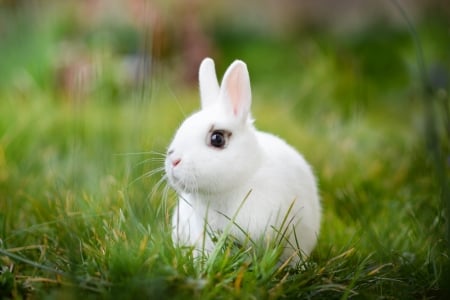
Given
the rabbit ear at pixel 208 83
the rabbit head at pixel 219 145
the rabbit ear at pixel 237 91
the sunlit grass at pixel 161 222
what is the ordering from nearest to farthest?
Answer: the sunlit grass at pixel 161 222
the rabbit head at pixel 219 145
the rabbit ear at pixel 237 91
the rabbit ear at pixel 208 83

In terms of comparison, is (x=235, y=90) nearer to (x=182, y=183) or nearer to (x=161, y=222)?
(x=182, y=183)

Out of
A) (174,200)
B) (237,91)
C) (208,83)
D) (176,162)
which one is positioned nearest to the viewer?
(176,162)

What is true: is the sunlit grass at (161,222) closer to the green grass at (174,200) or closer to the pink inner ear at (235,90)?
the green grass at (174,200)

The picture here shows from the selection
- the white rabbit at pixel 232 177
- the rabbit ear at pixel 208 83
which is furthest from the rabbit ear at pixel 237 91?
the rabbit ear at pixel 208 83

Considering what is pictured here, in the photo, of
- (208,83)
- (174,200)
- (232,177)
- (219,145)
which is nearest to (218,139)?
(219,145)

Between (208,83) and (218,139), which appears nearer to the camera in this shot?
(218,139)

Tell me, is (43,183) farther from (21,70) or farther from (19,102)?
(21,70)

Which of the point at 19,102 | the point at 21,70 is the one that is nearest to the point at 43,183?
the point at 19,102
